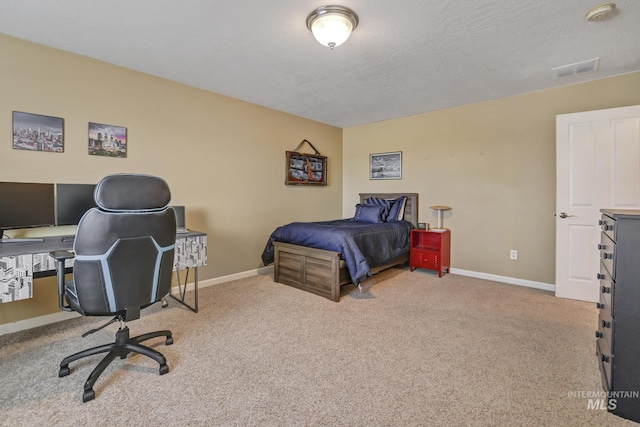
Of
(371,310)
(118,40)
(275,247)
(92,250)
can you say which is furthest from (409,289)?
(118,40)

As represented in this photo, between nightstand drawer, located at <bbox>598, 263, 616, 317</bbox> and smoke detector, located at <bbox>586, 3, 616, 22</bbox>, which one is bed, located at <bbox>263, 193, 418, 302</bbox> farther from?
smoke detector, located at <bbox>586, 3, 616, 22</bbox>

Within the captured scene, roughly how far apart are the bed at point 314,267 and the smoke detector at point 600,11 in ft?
8.58

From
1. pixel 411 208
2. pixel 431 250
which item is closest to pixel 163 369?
pixel 431 250

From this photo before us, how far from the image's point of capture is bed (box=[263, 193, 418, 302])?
3.14 meters

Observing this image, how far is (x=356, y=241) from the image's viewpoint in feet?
10.8

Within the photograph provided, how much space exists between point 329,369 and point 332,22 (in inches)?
93.8

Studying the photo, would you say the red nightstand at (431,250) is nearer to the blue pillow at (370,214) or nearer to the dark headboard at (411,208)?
the dark headboard at (411,208)

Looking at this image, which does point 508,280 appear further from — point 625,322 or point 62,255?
point 62,255

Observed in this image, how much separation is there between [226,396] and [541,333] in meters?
2.45

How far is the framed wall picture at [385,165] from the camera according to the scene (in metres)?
4.87

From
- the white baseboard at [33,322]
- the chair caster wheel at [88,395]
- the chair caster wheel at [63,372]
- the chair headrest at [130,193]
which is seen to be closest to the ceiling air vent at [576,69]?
the chair headrest at [130,193]

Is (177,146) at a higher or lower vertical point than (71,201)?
higher

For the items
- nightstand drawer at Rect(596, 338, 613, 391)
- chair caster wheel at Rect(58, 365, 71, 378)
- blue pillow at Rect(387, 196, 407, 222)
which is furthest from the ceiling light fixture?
blue pillow at Rect(387, 196, 407, 222)

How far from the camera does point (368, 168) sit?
17.3 feet
